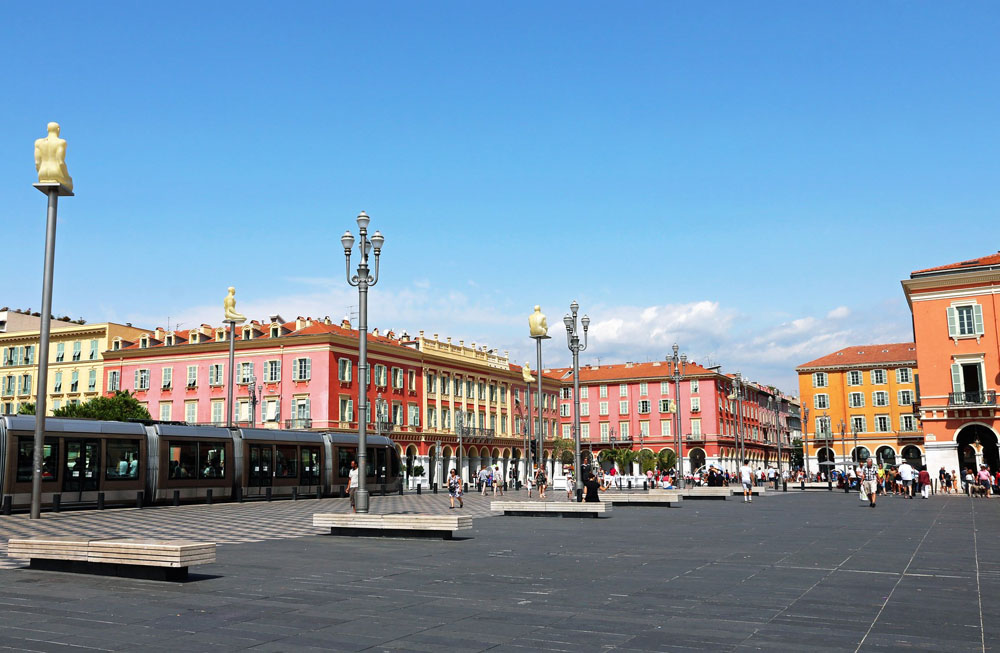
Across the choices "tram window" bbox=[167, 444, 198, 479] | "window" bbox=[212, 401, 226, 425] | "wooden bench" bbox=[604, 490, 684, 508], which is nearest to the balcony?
"wooden bench" bbox=[604, 490, 684, 508]

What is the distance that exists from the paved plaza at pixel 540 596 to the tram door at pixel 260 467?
56.2 feet

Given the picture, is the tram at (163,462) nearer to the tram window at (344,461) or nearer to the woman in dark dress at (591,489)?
the tram window at (344,461)

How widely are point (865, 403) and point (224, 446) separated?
7636cm

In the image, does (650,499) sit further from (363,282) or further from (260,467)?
(260,467)

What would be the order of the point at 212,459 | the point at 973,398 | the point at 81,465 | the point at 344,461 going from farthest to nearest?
the point at 973,398, the point at 344,461, the point at 212,459, the point at 81,465

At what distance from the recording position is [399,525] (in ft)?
53.0

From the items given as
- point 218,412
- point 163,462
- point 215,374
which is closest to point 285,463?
point 163,462

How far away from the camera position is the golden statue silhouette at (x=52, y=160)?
20828 millimetres

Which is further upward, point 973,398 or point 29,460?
point 973,398

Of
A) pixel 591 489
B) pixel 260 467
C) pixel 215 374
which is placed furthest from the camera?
pixel 215 374

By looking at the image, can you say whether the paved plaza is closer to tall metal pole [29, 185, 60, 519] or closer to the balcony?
tall metal pole [29, 185, 60, 519]

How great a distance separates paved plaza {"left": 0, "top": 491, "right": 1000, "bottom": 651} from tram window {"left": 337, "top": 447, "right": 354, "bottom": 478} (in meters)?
22.4

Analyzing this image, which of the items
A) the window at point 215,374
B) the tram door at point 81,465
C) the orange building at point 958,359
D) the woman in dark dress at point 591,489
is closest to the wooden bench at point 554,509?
the woman in dark dress at point 591,489

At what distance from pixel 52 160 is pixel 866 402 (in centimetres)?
8657
